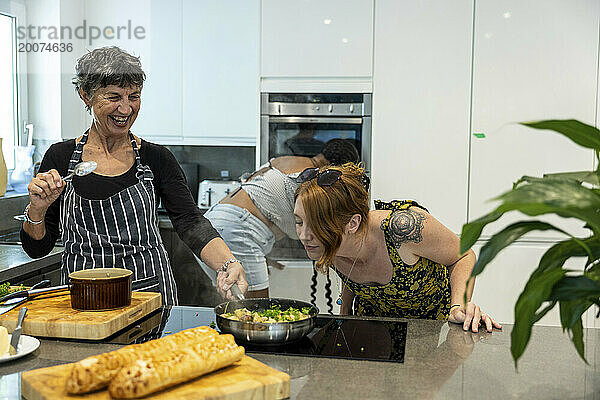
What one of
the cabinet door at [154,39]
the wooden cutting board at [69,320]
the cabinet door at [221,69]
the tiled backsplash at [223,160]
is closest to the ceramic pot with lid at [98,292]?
the wooden cutting board at [69,320]

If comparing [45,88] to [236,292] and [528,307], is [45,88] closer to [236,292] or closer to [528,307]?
[236,292]

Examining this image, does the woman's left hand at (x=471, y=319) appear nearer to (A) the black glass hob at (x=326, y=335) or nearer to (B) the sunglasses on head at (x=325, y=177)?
(A) the black glass hob at (x=326, y=335)

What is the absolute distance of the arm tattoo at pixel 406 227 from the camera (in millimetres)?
1777

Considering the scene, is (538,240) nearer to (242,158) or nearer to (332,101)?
(332,101)

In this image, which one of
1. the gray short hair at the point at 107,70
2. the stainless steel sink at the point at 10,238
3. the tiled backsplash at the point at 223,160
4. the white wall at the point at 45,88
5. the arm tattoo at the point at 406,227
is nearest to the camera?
the arm tattoo at the point at 406,227

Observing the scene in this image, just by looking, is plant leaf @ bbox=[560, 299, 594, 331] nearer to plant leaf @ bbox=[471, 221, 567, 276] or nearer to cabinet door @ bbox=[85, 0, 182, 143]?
plant leaf @ bbox=[471, 221, 567, 276]

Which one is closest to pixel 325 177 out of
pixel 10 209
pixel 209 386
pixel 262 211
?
pixel 209 386

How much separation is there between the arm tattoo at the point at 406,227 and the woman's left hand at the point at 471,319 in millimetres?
294

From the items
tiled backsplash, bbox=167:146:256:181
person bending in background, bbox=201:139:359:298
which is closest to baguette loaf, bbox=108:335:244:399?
person bending in background, bbox=201:139:359:298

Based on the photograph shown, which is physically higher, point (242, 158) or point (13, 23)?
point (13, 23)

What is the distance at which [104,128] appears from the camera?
1.92m

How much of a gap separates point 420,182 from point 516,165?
0.44m

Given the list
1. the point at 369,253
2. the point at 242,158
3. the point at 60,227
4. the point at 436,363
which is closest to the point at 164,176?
the point at 60,227

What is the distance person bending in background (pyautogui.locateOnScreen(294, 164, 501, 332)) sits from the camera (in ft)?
5.89
